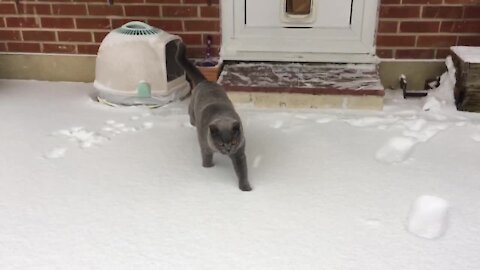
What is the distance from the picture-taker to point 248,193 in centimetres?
191

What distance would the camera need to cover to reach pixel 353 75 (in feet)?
8.89

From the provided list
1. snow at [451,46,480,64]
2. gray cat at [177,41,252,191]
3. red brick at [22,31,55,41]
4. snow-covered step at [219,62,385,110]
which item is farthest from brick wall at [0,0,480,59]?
gray cat at [177,41,252,191]

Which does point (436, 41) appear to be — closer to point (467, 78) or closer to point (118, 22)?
point (467, 78)

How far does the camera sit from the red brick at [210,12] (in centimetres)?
280

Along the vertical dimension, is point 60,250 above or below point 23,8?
below

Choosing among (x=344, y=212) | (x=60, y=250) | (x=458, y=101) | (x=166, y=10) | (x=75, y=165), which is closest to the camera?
(x=60, y=250)

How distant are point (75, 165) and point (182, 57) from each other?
74 cm

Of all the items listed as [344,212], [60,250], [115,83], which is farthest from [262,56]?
[60,250]

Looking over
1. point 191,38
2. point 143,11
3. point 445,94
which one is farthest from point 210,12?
point 445,94

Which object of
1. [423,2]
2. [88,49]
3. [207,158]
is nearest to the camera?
[207,158]

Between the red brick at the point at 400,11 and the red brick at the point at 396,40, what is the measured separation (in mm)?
119

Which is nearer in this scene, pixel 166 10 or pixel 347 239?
pixel 347 239

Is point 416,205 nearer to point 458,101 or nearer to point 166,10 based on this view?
point 458,101

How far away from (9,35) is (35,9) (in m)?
0.26
